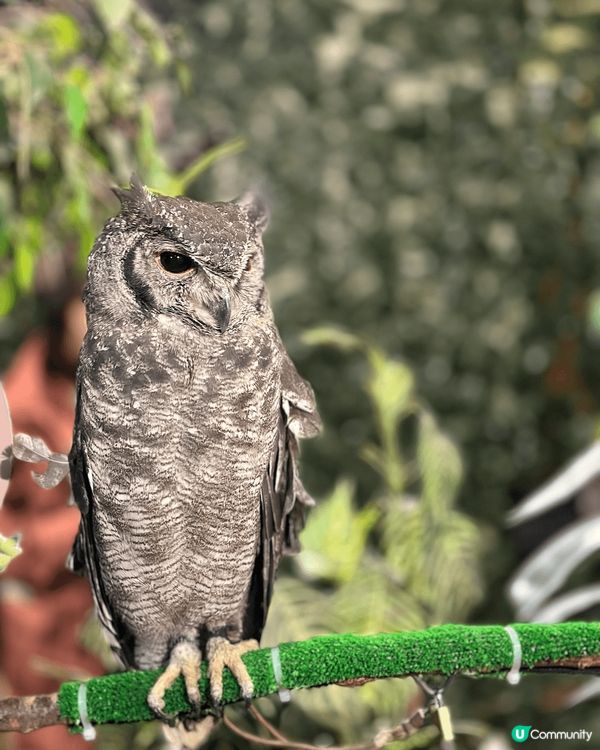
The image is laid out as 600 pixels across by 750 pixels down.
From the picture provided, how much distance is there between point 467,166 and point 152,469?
204 centimetres

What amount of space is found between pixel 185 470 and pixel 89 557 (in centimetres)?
19

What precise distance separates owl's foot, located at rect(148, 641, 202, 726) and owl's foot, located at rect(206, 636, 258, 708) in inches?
0.8

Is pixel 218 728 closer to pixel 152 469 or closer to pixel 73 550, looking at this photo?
pixel 73 550

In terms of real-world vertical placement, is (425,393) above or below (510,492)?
above

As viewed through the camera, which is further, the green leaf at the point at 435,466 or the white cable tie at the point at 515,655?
the green leaf at the point at 435,466

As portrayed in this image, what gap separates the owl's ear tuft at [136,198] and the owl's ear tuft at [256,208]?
0.10 metres

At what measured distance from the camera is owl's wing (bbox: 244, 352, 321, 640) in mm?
974

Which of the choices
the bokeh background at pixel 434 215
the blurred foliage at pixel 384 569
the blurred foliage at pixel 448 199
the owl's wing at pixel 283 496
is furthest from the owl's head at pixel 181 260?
the blurred foliage at pixel 448 199

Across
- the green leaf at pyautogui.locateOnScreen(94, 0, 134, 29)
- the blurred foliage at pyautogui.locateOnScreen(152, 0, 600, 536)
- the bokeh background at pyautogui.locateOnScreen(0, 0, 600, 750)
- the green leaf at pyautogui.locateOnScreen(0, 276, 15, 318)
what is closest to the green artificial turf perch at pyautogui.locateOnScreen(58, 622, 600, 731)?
the green leaf at pyautogui.locateOnScreen(0, 276, 15, 318)

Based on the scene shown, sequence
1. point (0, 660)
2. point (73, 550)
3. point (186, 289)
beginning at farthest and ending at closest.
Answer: point (0, 660), point (73, 550), point (186, 289)

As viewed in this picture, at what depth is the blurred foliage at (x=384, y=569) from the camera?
1550mm

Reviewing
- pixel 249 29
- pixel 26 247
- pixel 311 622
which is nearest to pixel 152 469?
pixel 26 247

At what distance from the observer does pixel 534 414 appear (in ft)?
8.87

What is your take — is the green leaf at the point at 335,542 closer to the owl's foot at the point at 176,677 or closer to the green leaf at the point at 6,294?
the owl's foot at the point at 176,677
